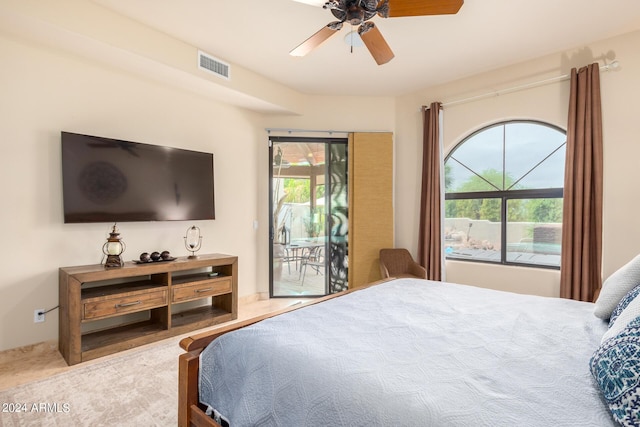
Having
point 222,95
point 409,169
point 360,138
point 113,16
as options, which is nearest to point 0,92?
point 113,16

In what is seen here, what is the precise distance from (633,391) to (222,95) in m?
3.86

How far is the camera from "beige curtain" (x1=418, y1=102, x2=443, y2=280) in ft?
13.0

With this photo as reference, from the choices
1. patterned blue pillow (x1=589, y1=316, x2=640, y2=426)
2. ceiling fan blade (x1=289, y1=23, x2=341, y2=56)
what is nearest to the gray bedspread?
patterned blue pillow (x1=589, y1=316, x2=640, y2=426)

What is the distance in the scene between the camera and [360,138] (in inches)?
173

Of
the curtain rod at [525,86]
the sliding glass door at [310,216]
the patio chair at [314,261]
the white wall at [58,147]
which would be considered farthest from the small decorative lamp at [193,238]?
the curtain rod at [525,86]

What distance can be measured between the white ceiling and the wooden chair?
2119 mm

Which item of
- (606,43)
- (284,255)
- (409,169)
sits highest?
(606,43)

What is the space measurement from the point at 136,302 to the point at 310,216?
94.5 inches

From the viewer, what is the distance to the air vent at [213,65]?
10.5 feet

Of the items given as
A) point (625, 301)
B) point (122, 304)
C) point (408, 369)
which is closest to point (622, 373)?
point (408, 369)

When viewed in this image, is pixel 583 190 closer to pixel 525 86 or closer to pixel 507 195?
pixel 507 195

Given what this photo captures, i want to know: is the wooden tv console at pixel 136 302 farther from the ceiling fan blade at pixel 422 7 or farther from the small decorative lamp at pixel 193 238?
the ceiling fan blade at pixel 422 7

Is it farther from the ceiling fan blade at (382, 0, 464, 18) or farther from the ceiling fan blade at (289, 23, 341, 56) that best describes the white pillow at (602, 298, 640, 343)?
the ceiling fan blade at (289, 23, 341, 56)

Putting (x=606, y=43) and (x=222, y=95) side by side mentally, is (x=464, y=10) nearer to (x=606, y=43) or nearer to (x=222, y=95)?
(x=606, y=43)
